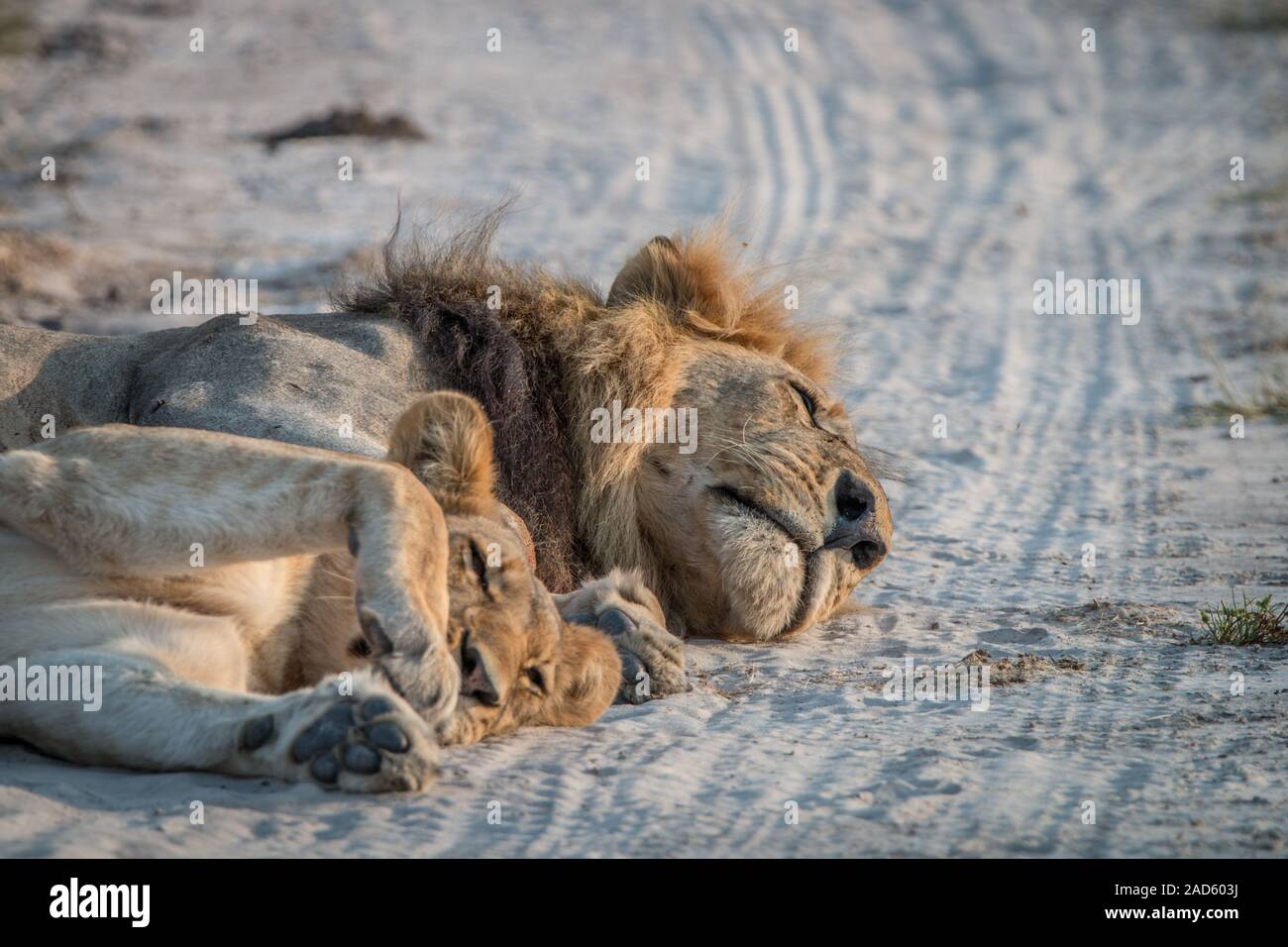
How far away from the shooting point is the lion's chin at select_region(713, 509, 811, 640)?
484 centimetres

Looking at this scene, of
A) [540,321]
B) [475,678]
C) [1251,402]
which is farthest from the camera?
[1251,402]

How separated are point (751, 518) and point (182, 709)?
2137 millimetres

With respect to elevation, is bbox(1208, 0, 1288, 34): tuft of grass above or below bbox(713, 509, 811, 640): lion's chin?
above

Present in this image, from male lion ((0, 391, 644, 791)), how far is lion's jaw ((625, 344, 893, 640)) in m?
1.27

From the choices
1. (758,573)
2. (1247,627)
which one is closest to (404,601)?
(758,573)

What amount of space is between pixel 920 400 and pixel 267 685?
A: 5.32 meters

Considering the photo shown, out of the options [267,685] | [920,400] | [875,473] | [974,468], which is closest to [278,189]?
[920,400]

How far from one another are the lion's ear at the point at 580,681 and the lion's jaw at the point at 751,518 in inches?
43.1

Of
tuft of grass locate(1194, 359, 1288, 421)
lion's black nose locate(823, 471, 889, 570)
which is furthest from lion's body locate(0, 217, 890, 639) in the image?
tuft of grass locate(1194, 359, 1288, 421)

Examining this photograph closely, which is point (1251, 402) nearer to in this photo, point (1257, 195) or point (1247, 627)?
point (1247, 627)

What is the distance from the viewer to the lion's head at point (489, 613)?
Answer: 3389mm

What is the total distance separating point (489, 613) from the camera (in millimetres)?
3418

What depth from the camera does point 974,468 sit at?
7.40 m

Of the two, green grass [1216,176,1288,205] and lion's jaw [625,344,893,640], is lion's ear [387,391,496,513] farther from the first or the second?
green grass [1216,176,1288,205]
